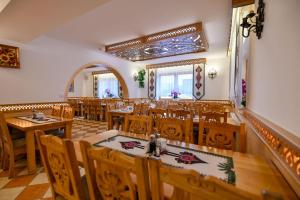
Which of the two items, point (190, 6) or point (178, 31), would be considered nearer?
point (190, 6)

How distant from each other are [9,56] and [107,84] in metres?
6.55

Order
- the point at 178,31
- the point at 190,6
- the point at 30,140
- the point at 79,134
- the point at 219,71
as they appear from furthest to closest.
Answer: the point at 219,71 → the point at 79,134 → the point at 178,31 → the point at 190,6 → the point at 30,140

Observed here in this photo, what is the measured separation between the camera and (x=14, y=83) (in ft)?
12.7

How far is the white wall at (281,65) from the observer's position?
874 mm

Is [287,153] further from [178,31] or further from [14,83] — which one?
[14,83]

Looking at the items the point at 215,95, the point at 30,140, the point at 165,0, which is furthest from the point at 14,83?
the point at 215,95

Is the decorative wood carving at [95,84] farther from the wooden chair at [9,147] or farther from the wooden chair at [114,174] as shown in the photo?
the wooden chair at [114,174]

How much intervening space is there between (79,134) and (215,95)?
5.19 metres

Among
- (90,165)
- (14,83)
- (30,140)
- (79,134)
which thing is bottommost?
(79,134)

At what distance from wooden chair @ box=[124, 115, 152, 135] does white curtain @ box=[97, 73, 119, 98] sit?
7.79 meters

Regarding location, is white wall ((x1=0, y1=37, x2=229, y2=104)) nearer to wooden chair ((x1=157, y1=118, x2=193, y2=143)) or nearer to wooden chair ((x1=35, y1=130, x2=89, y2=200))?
wooden chair ((x1=35, y1=130, x2=89, y2=200))

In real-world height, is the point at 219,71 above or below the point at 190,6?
below

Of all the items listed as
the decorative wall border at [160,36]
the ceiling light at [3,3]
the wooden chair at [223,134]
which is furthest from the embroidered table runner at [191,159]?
the decorative wall border at [160,36]

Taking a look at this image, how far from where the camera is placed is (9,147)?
230 centimetres
